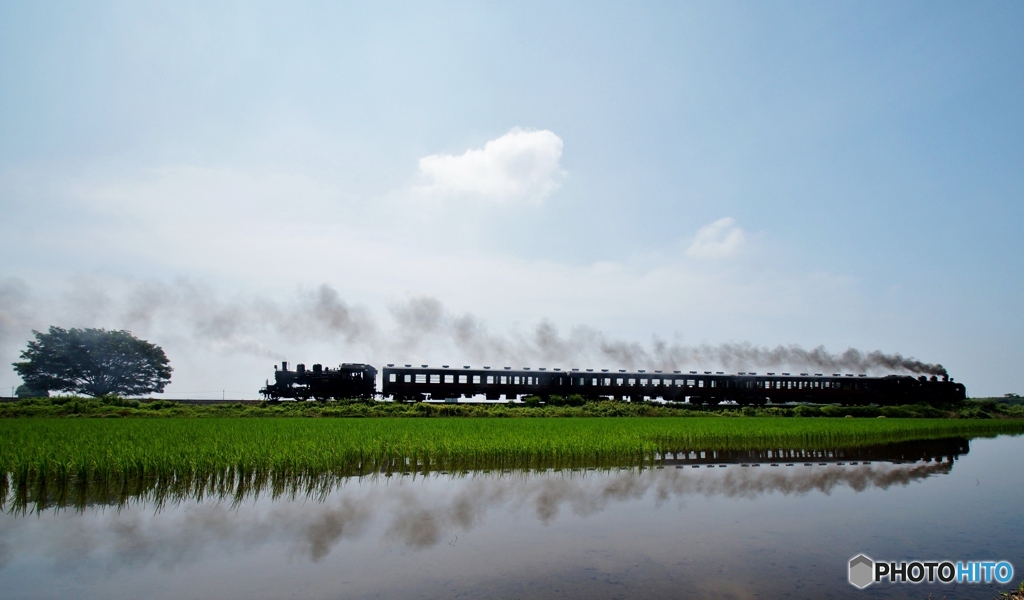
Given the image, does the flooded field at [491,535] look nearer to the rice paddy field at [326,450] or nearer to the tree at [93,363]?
the rice paddy field at [326,450]

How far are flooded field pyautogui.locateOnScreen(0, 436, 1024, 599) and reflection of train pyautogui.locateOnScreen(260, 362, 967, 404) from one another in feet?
73.6

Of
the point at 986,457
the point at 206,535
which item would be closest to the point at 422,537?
the point at 206,535

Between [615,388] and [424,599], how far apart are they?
33.0 m

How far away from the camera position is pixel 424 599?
14.7 feet

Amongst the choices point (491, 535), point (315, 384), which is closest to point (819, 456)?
point (491, 535)

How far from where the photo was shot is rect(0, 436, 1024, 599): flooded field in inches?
191

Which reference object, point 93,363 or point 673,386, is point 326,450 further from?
point 93,363

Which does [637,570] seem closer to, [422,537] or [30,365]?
[422,537]

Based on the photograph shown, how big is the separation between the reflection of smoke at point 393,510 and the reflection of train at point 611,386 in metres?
22.5

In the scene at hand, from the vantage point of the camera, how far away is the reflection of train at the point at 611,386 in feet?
107

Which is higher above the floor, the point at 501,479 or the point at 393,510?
the point at 393,510

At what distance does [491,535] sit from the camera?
254 inches

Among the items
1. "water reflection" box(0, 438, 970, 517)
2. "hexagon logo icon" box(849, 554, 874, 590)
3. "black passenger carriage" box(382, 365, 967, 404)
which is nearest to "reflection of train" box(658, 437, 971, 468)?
"water reflection" box(0, 438, 970, 517)

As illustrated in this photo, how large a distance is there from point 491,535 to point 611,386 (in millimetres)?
30837
